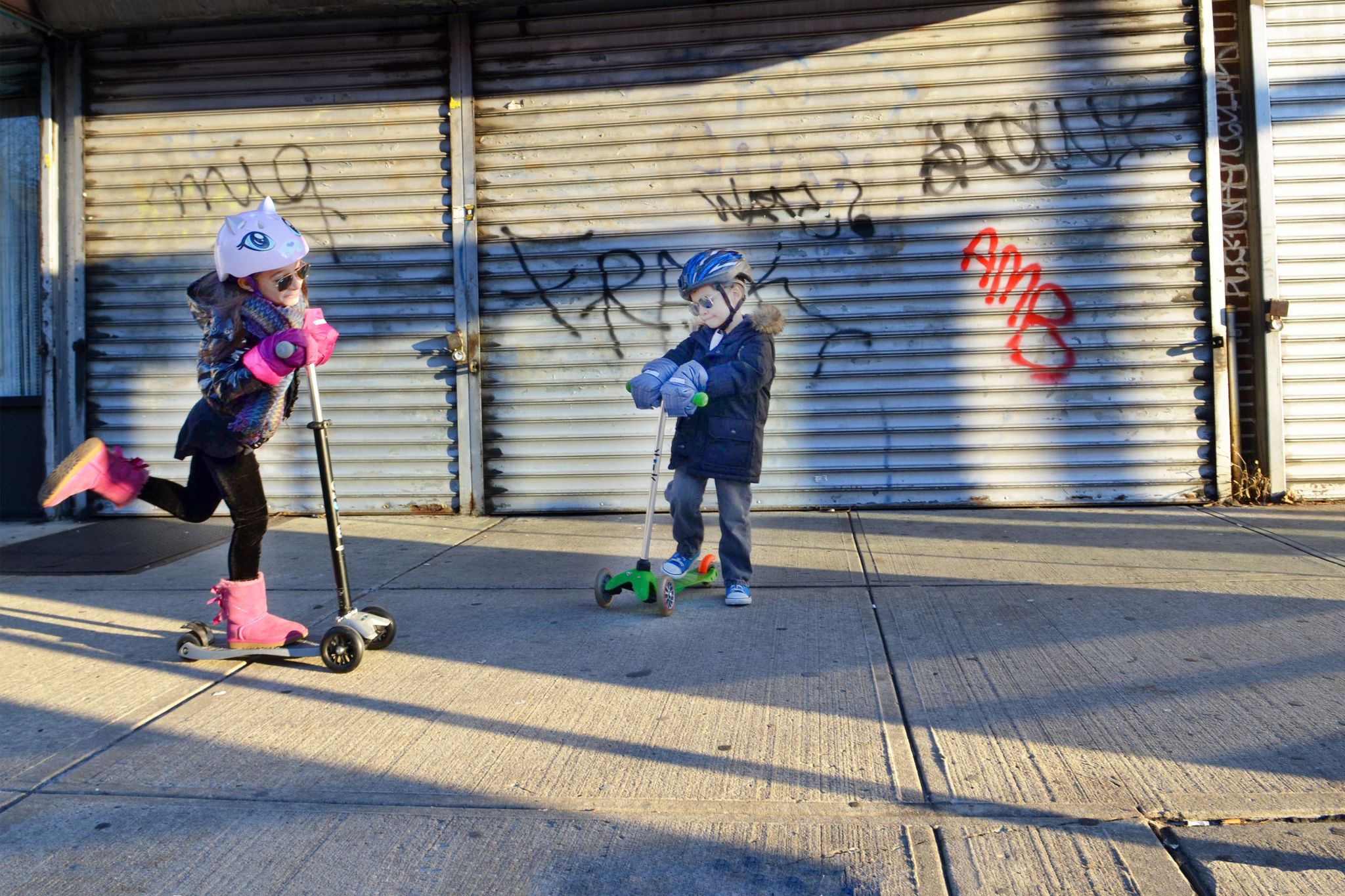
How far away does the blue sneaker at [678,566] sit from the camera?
199 inches

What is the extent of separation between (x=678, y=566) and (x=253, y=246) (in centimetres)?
235

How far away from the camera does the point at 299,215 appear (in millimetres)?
7758

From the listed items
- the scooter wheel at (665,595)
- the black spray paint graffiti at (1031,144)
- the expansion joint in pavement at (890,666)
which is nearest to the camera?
the expansion joint in pavement at (890,666)

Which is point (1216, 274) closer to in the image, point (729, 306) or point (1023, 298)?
point (1023, 298)

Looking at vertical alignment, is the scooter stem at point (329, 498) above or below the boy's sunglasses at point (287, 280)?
below

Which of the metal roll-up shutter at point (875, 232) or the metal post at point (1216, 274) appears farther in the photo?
the metal roll-up shutter at point (875, 232)

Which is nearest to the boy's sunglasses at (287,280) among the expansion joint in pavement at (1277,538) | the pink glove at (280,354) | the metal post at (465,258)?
the pink glove at (280,354)

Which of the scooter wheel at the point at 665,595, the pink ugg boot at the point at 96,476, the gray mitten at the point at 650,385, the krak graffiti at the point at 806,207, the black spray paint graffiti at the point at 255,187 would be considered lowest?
the scooter wheel at the point at 665,595

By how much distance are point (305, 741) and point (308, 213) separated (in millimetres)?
5345

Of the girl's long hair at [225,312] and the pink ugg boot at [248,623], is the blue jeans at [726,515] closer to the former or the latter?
the pink ugg boot at [248,623]

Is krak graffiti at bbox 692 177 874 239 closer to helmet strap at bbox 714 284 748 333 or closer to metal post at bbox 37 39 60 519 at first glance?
helmet strap at bbox 714 284 748 333

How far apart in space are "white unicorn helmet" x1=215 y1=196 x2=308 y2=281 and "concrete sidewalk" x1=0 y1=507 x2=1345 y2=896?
1.51 m

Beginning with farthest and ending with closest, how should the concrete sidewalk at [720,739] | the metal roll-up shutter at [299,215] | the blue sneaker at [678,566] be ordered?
the metal roll-up shutter at [299,215]
the blue sneaker at [678,566]
the concrete sidewalk at [720,739]

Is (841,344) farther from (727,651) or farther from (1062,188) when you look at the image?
(727,651)
